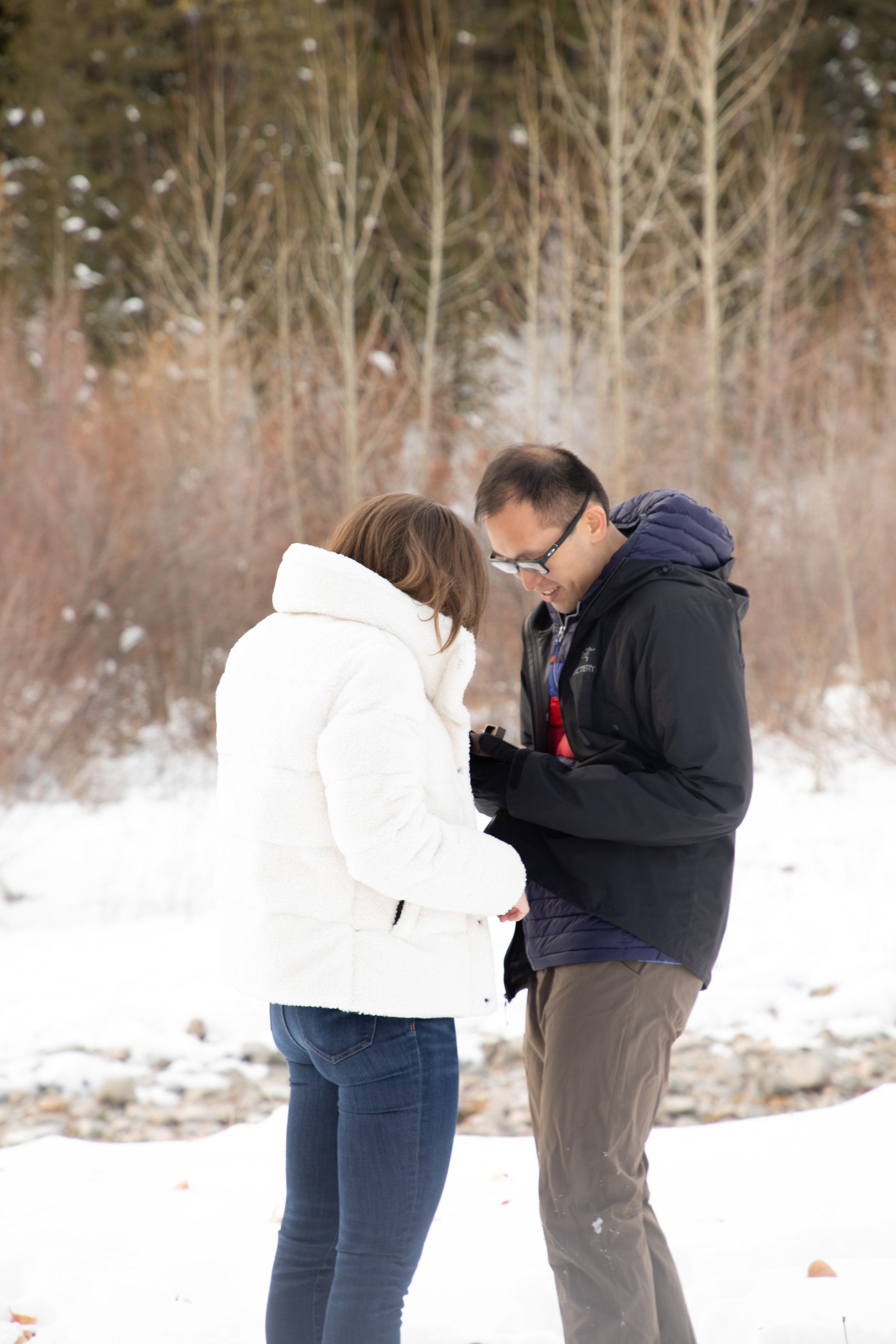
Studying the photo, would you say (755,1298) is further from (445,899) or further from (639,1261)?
(445,899)

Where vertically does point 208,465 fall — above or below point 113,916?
above

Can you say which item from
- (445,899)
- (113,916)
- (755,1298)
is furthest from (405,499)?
(113,916)

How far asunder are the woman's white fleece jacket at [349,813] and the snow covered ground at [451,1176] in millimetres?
1374

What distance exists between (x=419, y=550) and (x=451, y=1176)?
8.54 ft

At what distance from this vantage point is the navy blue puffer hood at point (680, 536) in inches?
88.3

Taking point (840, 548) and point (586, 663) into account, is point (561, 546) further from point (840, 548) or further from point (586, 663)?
point (840, 548)

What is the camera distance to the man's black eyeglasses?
226cm

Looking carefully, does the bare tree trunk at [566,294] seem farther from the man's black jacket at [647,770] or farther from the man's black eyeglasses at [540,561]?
the man's black jacket at [647,770]

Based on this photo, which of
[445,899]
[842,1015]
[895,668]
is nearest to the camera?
[445,899]

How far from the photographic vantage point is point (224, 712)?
1.89 m

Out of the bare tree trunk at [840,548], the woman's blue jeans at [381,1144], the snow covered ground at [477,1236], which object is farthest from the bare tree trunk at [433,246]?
the woman's blue jeans at [381,1144]

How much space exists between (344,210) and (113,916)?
1621 centimetres

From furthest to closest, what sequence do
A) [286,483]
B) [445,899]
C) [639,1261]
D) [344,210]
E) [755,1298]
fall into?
1. [344,210]
2. [286,483]
3. [755,1298]
4. [639,1261]
5. [445,899]

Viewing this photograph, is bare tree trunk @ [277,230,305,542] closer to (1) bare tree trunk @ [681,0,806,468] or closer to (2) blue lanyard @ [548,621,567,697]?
(1) bare tree trunk @ [681,0,806,468]
